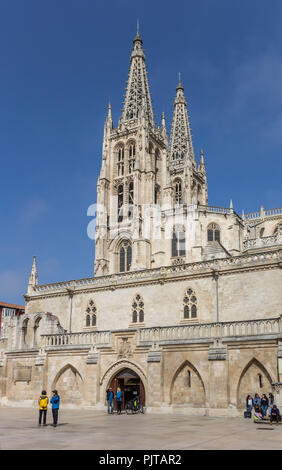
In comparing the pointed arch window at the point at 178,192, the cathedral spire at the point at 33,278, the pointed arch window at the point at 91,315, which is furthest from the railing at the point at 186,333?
the pointed arch window at the point at 178,192

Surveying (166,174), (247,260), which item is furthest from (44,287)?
(166,174)

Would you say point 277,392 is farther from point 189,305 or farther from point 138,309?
point 138,309

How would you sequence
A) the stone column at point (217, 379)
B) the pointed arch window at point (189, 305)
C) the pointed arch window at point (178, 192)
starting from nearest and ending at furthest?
1. the stone column at point (217, 379)
2. the pointed arch window at point (189, 305)
3. the pointed arch window at point (178, 192)

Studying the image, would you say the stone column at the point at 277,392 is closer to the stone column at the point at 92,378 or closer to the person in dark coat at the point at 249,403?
the person in dark coat at the point at 249,403

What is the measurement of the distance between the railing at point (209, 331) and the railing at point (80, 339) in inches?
96.2

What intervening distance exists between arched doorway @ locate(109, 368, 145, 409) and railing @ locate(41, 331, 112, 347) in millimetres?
1862

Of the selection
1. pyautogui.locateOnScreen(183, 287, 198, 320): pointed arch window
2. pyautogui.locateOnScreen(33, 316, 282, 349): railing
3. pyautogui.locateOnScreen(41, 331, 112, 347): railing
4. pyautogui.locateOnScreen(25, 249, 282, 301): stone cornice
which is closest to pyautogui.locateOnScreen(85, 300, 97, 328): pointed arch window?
pyautogui.locateOnScreen(25, 249, 282, 301): stone cornice

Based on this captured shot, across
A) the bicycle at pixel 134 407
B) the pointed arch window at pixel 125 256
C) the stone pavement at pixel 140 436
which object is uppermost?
the pointed arch window at pixel 125 256

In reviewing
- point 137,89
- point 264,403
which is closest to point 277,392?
point 264,403

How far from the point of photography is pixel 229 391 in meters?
22.0

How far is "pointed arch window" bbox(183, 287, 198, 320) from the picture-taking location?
97.7ft

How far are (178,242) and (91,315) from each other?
88.7 feet

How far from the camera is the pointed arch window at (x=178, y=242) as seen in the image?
58.4 metres
